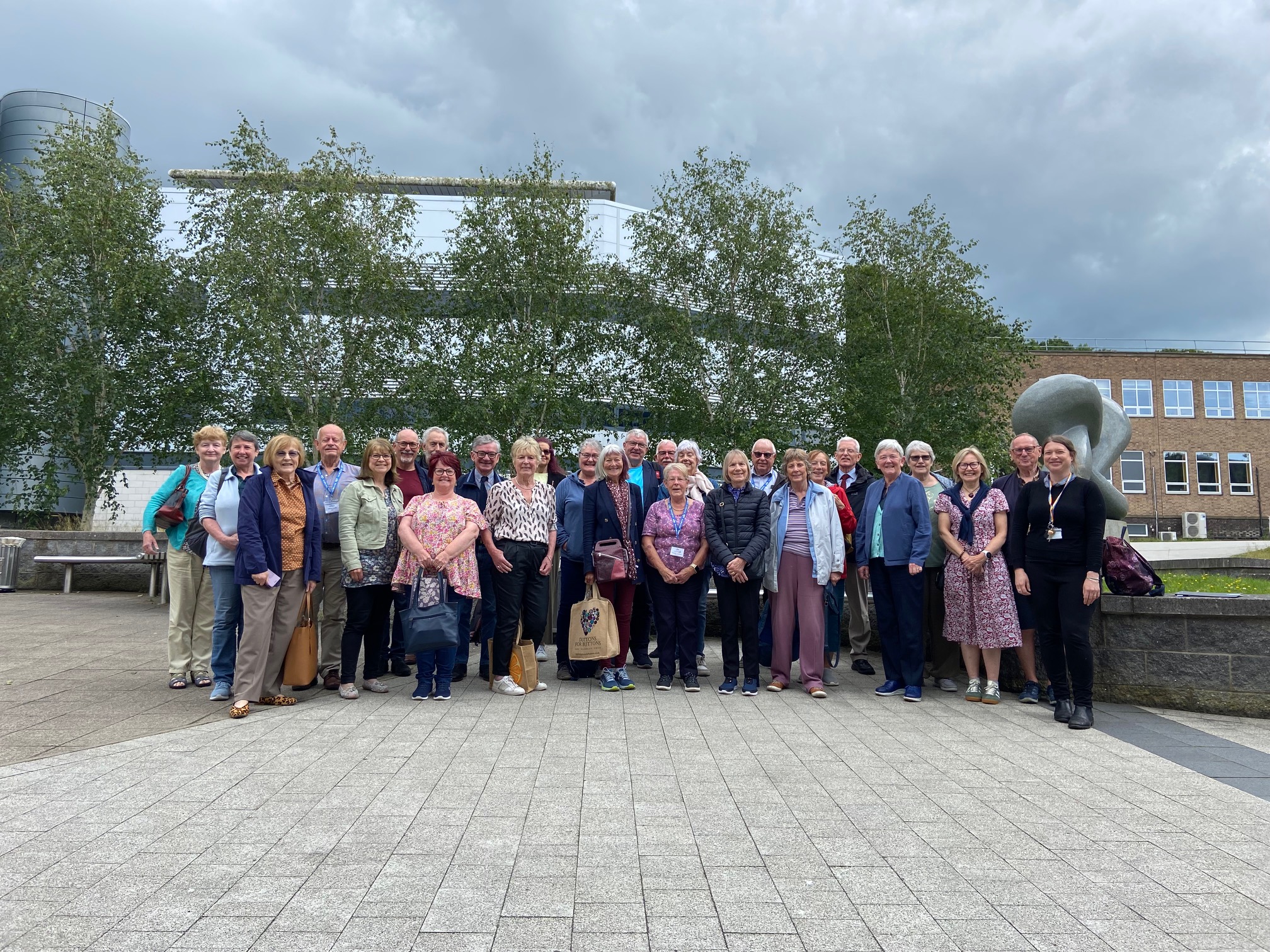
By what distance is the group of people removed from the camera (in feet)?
21.0

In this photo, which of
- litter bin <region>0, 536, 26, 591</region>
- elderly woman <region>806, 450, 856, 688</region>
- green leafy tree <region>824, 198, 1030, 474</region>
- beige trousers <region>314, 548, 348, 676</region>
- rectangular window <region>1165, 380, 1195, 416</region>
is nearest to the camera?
beige trousers <region>314, 548, 348, 676</region>

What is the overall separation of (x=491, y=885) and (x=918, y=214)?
84.2 feet

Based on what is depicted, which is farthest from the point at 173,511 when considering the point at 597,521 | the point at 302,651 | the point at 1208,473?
the point at 1208,473

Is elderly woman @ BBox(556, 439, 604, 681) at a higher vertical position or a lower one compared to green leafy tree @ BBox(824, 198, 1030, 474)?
lower

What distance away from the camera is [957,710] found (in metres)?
6.68

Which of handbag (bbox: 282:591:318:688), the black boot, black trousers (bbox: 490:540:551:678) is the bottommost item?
the black boot

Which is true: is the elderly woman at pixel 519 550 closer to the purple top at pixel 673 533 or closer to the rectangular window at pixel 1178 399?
the purple top at pixel 673 533

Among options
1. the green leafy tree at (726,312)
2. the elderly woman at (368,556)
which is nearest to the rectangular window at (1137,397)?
the green leafy tree at (726,312)

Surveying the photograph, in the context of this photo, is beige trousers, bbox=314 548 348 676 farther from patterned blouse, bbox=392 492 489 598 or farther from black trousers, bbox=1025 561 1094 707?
black trousers, bbox=1025 561 1094 707

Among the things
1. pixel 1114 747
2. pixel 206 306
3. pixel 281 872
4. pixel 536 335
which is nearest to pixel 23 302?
pixel 206 306

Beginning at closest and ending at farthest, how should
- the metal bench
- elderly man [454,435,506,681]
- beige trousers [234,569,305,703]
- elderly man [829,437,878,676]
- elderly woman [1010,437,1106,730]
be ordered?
1. elderly woman [1010,437,1106,730]
2. beige trousers [234,569,305,703]
3. elderly man [454,435,506,681]
4. elderly man [829,437,878,676]
5. the metal bench

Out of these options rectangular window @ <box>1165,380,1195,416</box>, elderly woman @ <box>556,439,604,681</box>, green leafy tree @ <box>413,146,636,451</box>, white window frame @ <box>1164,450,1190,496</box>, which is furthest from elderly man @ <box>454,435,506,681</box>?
rectangular window @ <box>1165,380,1195,416</box>

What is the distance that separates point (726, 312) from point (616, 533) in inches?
617

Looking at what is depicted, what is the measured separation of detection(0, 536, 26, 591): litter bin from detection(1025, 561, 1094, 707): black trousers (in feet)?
49.5
